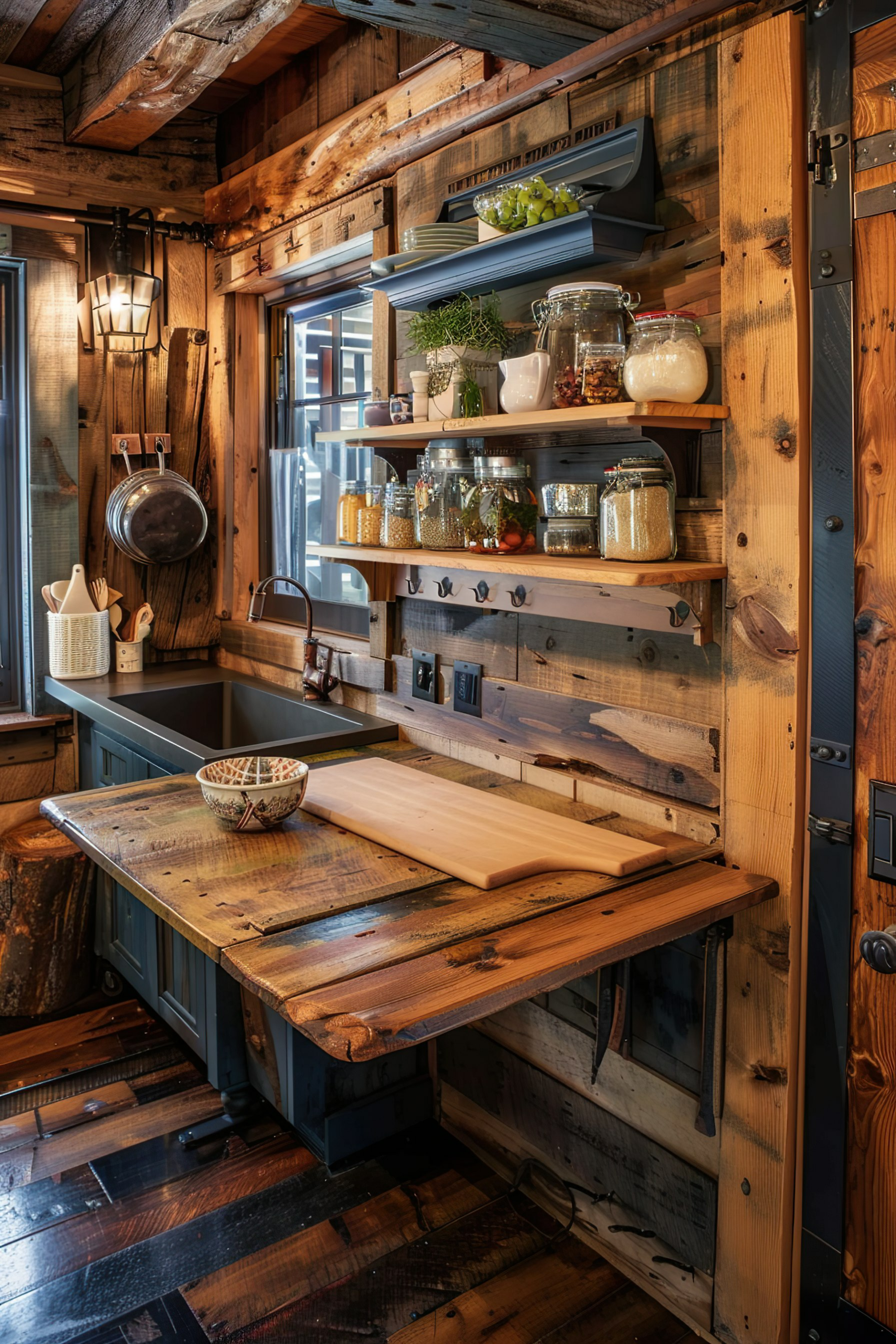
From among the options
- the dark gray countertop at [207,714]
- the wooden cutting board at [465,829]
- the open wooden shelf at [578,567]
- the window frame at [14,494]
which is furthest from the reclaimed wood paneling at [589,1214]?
the window frame at [14,494]

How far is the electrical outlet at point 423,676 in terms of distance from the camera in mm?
2264

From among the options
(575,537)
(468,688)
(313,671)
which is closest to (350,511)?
(468,688)

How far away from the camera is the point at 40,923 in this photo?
2773 mm

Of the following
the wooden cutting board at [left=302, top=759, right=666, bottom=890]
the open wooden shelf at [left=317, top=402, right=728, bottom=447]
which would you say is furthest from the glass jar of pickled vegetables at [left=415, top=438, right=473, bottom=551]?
the wooden cutting board at [left=302, top=759, right=666, bottom=890]

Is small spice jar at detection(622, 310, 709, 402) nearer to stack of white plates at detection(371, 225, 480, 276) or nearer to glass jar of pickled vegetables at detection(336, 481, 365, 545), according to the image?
stack of white plates at detection(371, 225, 480, 276)

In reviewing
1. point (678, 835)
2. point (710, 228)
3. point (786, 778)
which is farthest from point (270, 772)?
point (710, 228)

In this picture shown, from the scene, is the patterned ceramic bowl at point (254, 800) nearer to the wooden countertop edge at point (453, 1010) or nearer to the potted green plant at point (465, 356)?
the wooden countertop edge at point (453, 1010)

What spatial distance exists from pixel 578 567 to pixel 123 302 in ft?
6.50

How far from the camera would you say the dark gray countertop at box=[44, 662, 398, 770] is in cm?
228

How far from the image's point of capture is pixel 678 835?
1686 mm

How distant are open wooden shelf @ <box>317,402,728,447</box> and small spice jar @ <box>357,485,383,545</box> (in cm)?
22

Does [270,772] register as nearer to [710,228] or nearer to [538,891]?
[538,891]

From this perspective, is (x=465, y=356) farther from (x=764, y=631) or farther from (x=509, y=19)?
(x=764, y=631)

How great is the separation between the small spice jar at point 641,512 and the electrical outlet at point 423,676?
75cm
